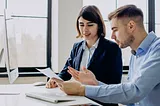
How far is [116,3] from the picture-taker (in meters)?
3.76

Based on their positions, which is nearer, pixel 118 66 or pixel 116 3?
pixel 118 66

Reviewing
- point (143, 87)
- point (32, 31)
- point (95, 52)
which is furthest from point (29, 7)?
point (143, 87)

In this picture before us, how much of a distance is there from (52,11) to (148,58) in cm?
220

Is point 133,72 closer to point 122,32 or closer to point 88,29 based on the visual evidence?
point 122,32

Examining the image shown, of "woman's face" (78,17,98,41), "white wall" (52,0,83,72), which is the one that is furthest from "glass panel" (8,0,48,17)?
"woman's face" (78,17,98,41)

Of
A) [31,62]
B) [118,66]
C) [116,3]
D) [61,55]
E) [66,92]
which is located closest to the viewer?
[66,92]

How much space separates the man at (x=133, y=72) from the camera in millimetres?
1324

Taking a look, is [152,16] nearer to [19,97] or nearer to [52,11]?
[52,11]

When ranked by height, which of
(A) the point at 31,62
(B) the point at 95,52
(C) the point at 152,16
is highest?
(C) the point at 152,16

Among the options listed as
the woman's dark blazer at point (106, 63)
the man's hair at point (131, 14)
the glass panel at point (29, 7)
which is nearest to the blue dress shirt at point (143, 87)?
the man's hair at point (131, 14)

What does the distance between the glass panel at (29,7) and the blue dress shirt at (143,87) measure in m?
2.19

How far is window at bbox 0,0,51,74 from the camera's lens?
335cm

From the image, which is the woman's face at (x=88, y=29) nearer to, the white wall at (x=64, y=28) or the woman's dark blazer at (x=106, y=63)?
the woman's dark blazer at (x=106, y=63)

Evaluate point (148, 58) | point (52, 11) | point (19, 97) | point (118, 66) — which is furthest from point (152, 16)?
point (19, 97)
